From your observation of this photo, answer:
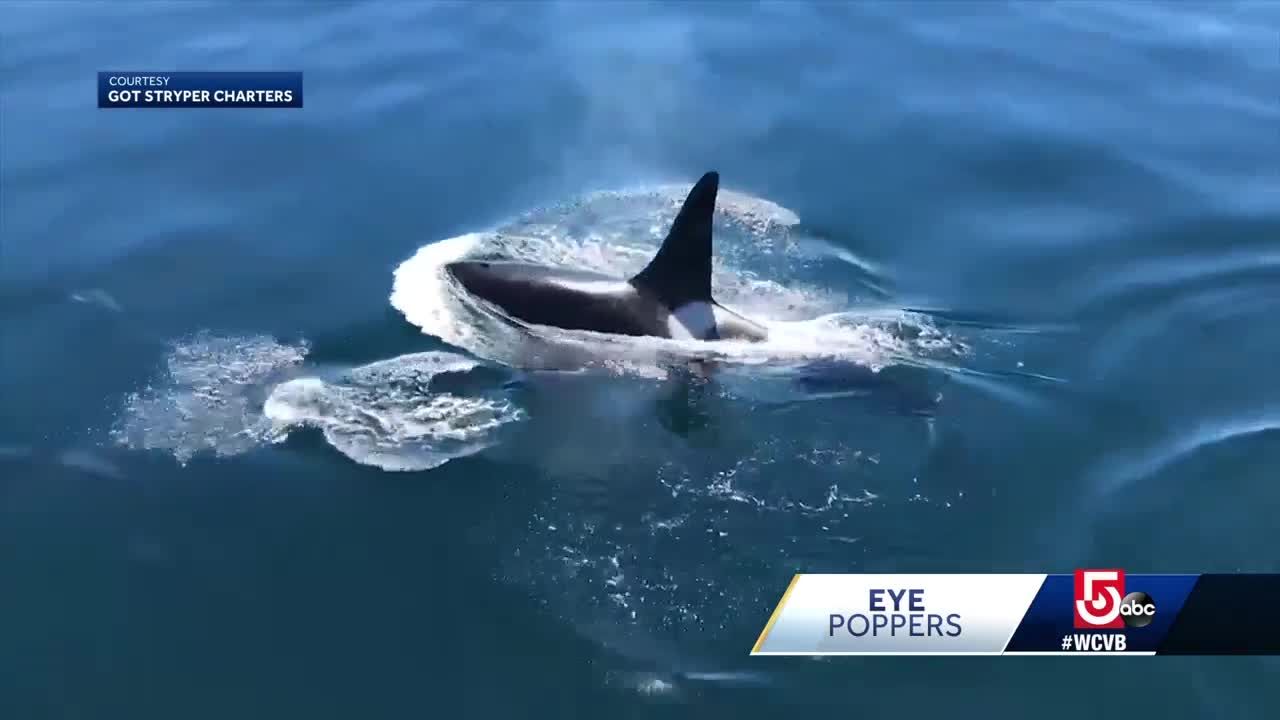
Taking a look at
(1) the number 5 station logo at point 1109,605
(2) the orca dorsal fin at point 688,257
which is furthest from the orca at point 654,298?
(1) the number 5 station logo at point 1109,605

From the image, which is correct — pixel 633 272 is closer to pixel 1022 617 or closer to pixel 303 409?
pixel 303 409

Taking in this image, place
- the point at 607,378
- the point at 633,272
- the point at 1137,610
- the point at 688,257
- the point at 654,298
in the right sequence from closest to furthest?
the point at 1137,610
the point at 607,378
the point at 688,257
the point at 654,298
the point at 633,272

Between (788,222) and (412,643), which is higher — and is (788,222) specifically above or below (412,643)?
above

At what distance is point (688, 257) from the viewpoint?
21703mm

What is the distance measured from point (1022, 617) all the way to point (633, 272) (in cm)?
1256

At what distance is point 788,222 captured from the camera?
87.0 ft

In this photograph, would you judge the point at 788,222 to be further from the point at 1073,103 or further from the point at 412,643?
the point at 412,643

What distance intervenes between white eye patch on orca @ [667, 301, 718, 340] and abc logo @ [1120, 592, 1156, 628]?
369 inches

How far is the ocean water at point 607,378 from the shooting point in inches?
574

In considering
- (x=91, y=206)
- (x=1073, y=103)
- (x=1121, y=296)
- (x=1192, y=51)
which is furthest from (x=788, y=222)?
(x=1192, y=51)

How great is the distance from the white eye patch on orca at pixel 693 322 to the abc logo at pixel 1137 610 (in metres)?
9.37

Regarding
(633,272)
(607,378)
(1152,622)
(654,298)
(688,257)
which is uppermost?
(688,257)

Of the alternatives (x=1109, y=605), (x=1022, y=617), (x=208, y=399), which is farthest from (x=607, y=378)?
(x=1109, y=605)

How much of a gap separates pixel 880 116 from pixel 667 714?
2274 cm
